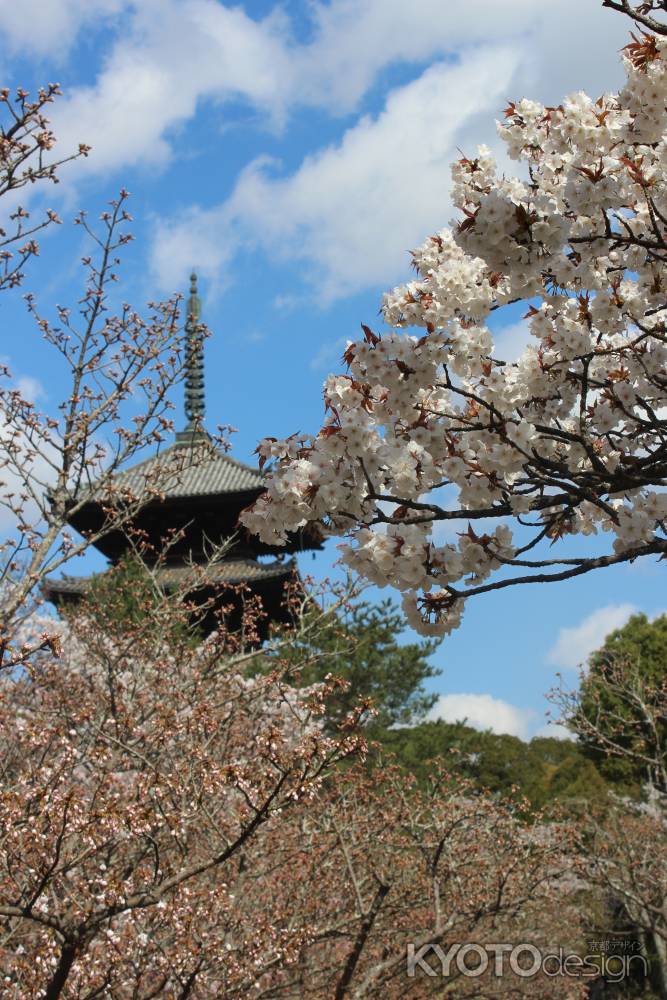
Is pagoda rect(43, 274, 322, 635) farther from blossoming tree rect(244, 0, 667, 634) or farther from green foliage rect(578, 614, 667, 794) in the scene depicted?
blossoming tree rect(244, 0, 667, 634)

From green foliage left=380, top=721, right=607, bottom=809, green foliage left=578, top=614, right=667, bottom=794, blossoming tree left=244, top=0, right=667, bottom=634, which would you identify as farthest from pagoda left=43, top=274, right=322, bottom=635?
blossoming tree left=244, top=0, right=667, bottom=634

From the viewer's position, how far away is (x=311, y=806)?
392 inches

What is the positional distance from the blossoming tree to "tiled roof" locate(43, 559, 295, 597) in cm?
1668

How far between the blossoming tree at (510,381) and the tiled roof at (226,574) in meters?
16.7

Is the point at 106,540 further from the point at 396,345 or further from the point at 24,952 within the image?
the point at 396,345

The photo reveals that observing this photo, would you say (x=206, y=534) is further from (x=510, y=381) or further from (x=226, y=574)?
(x=510, y=381)

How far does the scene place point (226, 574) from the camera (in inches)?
886

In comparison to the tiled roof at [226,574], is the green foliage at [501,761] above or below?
below

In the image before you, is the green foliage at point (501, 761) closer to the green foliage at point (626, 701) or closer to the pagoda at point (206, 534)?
the green foliage at point (626, 701)

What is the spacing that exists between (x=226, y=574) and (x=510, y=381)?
61.5 ft

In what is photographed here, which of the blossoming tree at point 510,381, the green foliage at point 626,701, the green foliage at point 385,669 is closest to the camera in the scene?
the blossoming tree at point 510,381

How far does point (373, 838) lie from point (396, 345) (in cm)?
727

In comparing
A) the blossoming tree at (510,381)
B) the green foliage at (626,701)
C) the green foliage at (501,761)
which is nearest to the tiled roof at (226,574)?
the green foliage at (501,761)

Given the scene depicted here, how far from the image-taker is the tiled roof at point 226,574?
72.0 ft
